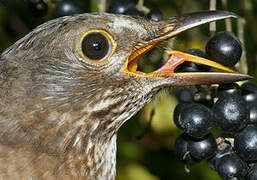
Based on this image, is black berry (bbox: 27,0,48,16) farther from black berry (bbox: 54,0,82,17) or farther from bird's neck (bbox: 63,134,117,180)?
bird's neck (bbox: 63,134,117,180)

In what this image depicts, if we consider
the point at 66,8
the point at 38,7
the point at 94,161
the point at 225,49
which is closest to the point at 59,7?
the point at 66,8

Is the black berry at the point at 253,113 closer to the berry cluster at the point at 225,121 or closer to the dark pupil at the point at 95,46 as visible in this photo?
the berry cluster at the point at 225,121

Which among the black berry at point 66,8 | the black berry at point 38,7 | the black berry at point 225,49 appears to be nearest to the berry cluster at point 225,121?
the black berry at point 225,49

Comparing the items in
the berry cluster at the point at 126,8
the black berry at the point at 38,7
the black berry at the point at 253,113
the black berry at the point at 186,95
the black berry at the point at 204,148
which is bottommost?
the black berry at the point at 204,148

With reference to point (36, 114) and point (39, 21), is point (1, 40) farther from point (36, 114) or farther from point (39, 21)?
point (36, 114)

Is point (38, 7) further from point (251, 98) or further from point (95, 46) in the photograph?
point (251, 98)

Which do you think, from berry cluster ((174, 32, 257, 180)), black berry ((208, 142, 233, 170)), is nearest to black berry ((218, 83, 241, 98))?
berry cluster ((174, 32, 257, 180))

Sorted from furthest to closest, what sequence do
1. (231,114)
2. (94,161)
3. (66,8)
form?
(66,8), (94,161), (231,114)
